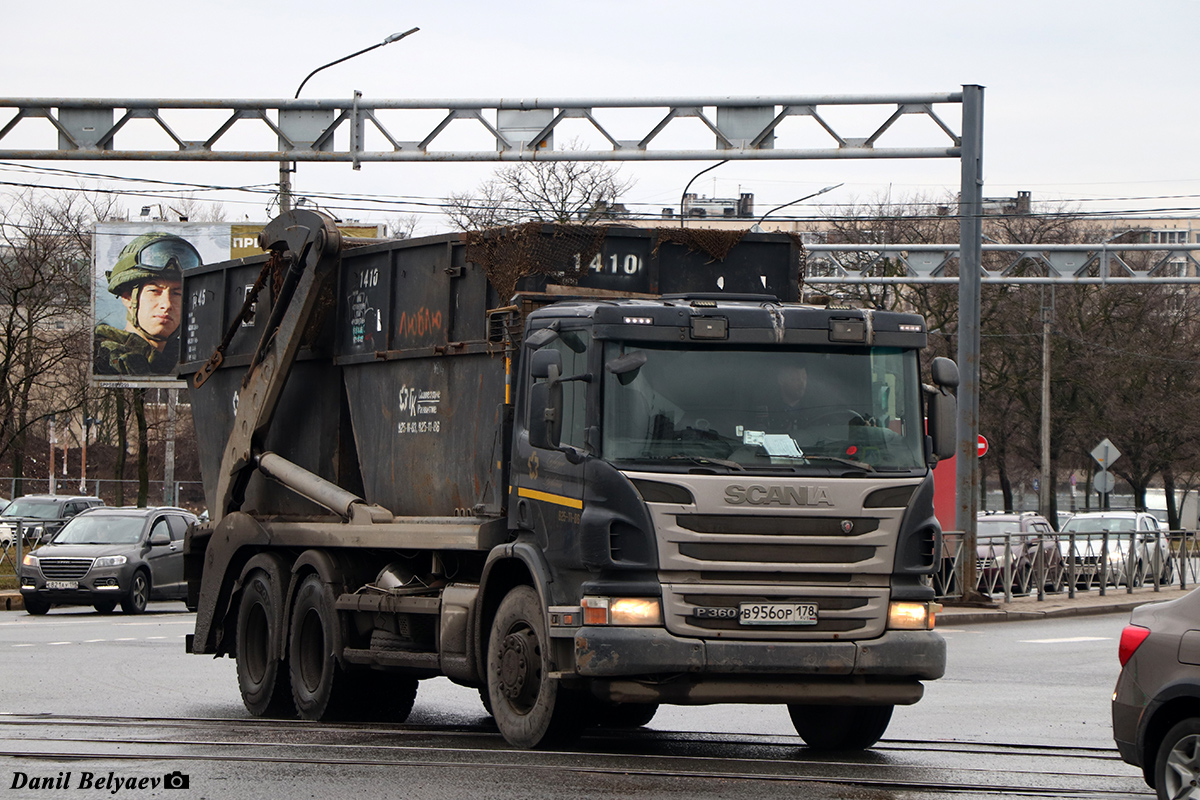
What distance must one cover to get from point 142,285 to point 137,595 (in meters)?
21.5

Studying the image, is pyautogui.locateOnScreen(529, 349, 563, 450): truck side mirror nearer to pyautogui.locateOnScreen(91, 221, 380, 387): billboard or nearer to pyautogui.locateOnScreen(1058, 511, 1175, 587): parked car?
pyautogui.locateOnScreen(1058, 511, 1175, 587): parked car

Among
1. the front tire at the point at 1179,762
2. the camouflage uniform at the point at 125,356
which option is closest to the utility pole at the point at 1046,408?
the camouflage uniform at the point at 125,356

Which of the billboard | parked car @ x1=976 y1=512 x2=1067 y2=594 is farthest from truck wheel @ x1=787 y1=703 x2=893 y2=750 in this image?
the billboard

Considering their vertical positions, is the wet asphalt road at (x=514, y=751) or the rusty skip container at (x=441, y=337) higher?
the rusty skip container at (x=441, y=337)

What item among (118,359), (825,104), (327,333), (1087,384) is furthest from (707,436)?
(1087,384)

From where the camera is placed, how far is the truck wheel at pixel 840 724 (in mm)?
9961

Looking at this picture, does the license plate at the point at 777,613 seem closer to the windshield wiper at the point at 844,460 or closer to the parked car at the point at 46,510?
the windshield wiper at the point at 844,460

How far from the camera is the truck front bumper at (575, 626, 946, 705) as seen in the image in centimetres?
869

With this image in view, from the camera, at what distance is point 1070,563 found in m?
27.3

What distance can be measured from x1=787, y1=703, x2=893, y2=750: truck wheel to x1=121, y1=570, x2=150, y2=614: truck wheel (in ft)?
58.9

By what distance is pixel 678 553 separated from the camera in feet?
28.5

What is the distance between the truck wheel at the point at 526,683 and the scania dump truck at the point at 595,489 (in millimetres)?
21

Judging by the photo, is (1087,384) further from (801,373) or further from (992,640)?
(801,373)

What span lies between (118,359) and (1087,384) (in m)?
31.6
